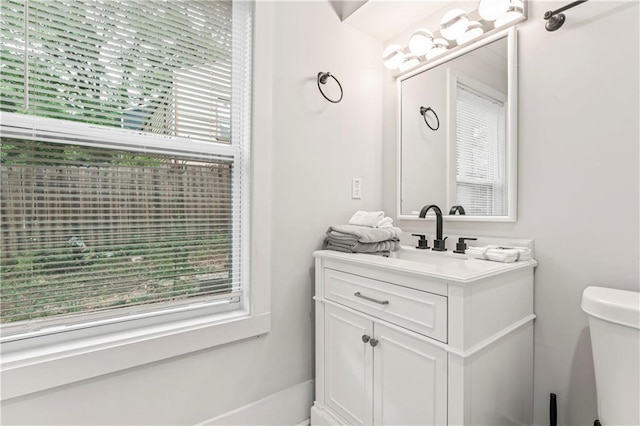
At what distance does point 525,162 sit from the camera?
4.33ft

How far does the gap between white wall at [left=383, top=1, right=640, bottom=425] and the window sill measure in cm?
124

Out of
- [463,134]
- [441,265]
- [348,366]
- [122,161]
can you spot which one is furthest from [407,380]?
[122,161]

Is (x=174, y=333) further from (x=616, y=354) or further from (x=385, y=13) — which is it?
(x=385, y=13)

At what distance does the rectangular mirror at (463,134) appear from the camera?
1.37 m

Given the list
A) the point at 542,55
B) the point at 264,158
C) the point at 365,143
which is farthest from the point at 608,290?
the point at 264,158

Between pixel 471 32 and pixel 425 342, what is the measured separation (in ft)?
4.55

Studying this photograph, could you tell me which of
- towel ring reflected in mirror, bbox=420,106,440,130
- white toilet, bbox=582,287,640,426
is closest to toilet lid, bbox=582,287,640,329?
white toilet, bbox=582,287,640,426

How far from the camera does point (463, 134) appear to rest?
1.54 m

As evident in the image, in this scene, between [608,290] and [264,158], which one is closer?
[608,290]

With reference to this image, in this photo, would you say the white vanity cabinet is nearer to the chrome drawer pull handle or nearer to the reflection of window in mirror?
the chrome drawer pull handle

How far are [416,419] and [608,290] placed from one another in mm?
784

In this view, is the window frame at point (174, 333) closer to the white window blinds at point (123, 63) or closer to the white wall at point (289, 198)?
the white wall at point (289, 198)

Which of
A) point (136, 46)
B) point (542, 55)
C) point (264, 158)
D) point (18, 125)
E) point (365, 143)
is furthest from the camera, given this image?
point (365, 143)

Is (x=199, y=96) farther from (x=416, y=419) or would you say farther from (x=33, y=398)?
(x=416, y=419)
